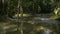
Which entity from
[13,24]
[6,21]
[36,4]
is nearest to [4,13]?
[6,21]

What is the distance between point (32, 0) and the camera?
18.7 m

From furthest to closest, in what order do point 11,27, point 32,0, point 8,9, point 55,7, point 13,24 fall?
point 55,7, point 32,0, point 8,9, point 13,24, point 11,27

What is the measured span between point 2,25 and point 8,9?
8.09ft

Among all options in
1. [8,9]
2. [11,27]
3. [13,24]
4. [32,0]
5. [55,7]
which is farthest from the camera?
[55,7]

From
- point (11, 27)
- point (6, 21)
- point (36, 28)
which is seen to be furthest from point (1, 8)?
point (36, 28)

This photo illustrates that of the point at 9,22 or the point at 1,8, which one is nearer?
the point at 9,22

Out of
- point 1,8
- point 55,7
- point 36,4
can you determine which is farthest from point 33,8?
point 1,8

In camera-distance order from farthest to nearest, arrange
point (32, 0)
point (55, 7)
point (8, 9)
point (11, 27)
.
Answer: point (55, 7) < point (32, 0) < point (8, 9) < point (11, 27)

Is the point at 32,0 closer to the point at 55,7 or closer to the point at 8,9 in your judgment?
the point at 55,7

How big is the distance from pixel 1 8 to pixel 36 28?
4.99m

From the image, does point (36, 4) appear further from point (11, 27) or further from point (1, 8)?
point (11, 27)

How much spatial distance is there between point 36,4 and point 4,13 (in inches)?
210

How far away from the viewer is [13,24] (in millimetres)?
13305

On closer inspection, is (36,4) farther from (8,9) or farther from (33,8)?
(8,9)
